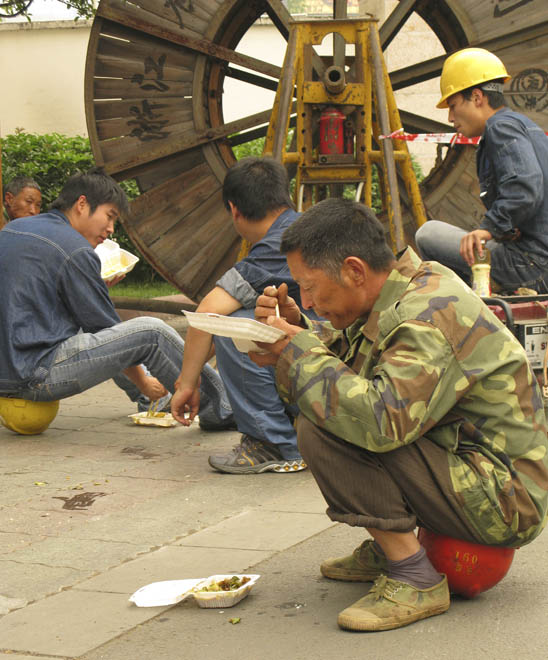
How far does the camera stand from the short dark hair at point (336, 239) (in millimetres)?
2529

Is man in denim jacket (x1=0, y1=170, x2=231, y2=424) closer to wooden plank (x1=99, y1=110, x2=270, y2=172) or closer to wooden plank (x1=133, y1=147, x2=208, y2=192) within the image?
wooden plank (x1=99, y1=110, x2=270, y2=172)

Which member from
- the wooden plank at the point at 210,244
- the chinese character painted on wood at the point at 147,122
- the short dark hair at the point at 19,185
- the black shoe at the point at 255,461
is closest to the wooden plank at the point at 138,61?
the chinese character painted on wood at the point at 147,122

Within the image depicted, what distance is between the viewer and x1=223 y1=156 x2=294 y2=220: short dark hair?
4242 millimetres

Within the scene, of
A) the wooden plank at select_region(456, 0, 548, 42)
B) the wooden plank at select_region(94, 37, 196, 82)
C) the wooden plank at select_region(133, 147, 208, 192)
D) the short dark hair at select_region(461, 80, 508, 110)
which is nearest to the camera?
the short dark hair at select_region(461, 80, 508, 110)

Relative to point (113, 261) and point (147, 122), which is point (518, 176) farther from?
point (147, 122)

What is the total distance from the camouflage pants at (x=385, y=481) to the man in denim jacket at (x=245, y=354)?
1727mm

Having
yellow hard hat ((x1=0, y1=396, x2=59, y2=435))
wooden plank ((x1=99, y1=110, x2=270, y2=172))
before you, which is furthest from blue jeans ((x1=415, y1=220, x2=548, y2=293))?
wooden plank ((x1=99, y1=110, x2=270, y2=172))

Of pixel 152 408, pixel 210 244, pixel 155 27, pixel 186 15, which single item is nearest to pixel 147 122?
pixel 155 27

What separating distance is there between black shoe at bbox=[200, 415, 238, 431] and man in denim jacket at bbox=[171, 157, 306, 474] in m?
0.76

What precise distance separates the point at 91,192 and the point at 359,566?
2.81 meters

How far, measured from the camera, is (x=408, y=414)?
233 centimetres

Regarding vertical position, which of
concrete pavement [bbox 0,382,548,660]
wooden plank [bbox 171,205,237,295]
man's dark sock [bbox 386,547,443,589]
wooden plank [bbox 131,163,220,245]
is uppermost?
wooden plank [bbox 131,163,220,245]

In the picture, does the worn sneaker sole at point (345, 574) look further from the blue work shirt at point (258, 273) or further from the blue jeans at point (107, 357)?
the blue jeans at point (107, 357)

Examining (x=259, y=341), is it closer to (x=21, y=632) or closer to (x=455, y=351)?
(x=455, y=351)
